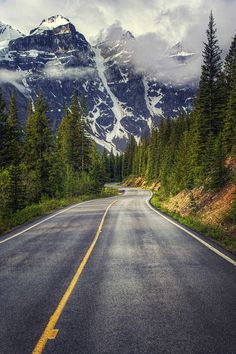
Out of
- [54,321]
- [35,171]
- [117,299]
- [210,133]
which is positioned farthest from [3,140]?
[54,321]

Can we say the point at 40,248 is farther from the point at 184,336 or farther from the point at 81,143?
the point at 81,143

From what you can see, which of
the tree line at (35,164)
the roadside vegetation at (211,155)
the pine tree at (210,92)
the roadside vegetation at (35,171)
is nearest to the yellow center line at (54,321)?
the roadside vegetation at (211,155)

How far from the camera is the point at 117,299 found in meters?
6.91

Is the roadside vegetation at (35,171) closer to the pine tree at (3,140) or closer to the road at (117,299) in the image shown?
the pine tree at (3,140)

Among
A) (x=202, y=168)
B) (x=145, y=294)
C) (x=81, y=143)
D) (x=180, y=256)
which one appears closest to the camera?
(x=145, y=294)

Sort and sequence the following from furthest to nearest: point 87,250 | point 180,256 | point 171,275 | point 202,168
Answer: point 202,168, point 87,250, point 180,256, point 171,275

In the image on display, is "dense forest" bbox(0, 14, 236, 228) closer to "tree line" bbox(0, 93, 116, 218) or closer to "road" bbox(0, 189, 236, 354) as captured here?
"tree line" bbox(0, 93, 116, 218)

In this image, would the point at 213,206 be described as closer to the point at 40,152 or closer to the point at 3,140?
the point at 40,152

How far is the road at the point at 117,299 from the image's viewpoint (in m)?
5.14

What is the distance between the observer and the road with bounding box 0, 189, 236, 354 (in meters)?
5.14

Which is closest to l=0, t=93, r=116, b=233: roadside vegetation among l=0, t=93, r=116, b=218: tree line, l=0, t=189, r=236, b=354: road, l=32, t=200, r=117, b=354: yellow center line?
l=0, t=93, r=116, b=218: tree line

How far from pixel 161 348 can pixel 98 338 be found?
0.90 m

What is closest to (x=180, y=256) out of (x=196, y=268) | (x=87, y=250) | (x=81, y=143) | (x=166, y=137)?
(x=196, y=268)

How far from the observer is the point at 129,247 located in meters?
12.2
